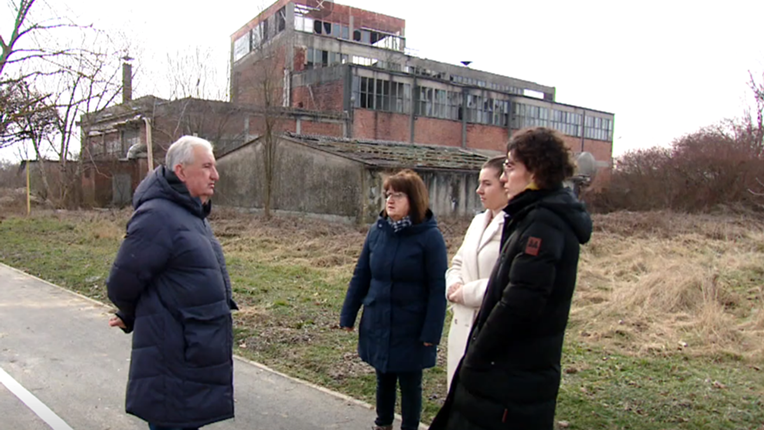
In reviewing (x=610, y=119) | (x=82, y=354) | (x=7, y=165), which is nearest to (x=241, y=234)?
(x=82, y=354)

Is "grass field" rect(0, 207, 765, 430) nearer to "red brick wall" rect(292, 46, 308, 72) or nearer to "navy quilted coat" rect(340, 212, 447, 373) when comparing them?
"navy quilted coat" rect(340, 212, 447, 373)

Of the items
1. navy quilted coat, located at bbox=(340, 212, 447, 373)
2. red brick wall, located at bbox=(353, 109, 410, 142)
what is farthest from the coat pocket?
red brick wall, located at bbox=(353, 109, 410, 142)

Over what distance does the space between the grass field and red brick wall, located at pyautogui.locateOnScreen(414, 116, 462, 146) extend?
1096 inches

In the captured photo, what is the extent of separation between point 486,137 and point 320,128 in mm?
16463

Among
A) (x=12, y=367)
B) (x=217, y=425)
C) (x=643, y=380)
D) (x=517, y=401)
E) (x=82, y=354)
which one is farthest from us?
(x=82, y=354)

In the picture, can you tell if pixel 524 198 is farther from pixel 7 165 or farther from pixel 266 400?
pixel 7 165

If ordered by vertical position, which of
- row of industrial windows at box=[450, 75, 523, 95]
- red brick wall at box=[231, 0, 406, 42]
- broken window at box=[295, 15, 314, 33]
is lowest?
row of industrial windows at box=[450, 75, 523, 95]

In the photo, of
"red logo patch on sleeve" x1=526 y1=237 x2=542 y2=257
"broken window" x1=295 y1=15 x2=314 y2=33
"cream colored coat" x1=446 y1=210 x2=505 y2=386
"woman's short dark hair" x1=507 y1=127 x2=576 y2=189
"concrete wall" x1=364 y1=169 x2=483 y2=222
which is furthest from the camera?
"broken window" x1=295 y1=15 x2=314 y2=33

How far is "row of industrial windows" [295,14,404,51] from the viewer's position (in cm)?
5153

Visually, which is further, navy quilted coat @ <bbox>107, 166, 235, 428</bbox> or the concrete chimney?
the concrete chimney

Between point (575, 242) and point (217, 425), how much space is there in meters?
3.31

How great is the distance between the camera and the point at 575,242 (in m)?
2.64

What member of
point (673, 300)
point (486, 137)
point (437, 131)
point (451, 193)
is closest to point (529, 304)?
point (673, 300)

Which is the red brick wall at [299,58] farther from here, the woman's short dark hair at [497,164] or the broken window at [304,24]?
the woman's short dark hair at [497,164]
